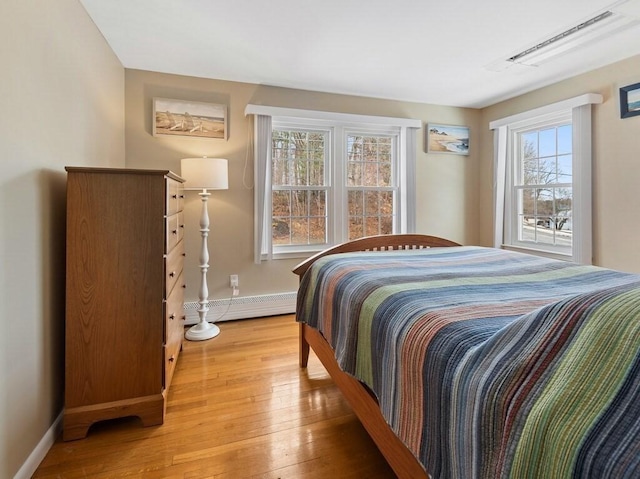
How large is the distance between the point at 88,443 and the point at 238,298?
5.80ft

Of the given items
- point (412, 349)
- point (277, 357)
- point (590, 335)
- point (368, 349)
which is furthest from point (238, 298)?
point (590, 335)

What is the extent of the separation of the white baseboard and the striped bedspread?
4.53 ft

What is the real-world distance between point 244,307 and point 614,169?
3529 mm

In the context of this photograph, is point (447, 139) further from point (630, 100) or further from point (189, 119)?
point (189, 119)

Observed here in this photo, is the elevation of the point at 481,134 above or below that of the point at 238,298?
above

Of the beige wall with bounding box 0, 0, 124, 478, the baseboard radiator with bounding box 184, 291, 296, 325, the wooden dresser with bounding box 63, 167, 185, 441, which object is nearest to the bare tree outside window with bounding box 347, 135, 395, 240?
the baseboard radiator with bounding box 184, 291, 296, 325

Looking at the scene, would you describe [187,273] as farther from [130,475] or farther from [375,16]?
[375,16]

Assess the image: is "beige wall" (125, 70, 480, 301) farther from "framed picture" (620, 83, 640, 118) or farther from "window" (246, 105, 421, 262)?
"framed picture" (620, 83, 640, 118)

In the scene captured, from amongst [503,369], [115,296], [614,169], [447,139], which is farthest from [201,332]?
[614,169]

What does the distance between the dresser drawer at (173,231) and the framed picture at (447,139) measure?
115 inches

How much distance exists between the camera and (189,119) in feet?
10.0

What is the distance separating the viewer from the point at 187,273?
10.3 ft

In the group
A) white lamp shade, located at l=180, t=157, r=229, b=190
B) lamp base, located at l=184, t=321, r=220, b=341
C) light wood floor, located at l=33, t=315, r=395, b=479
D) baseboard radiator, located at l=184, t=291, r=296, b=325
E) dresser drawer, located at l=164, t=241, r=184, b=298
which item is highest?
white lamp shade, located at l=180, t=157, r=229, b=190

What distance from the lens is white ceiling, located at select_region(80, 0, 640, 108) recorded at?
80.7 inches
